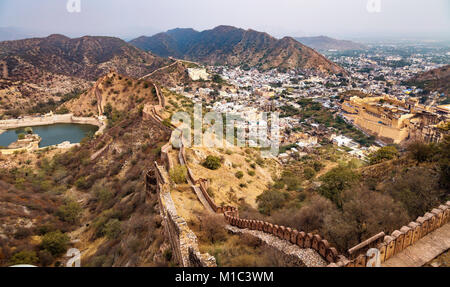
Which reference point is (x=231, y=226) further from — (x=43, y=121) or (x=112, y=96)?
(x=43, y=121)

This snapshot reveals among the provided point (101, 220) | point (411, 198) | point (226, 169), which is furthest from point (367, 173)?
point (101, 220)

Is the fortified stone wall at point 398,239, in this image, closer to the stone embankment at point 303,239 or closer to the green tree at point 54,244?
the stone embankment at point 303,239

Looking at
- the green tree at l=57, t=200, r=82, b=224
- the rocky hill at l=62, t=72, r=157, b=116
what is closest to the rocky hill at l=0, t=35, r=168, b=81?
the rocky hill at l=62, t=72, r=157, b=116

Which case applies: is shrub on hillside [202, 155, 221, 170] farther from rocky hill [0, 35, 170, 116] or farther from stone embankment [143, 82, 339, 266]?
rocky hill [0, 35, 170, 116]

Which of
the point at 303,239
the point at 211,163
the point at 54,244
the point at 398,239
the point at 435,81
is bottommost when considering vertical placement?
the point at 54,244

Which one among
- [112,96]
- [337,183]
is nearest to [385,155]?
[337,183]
